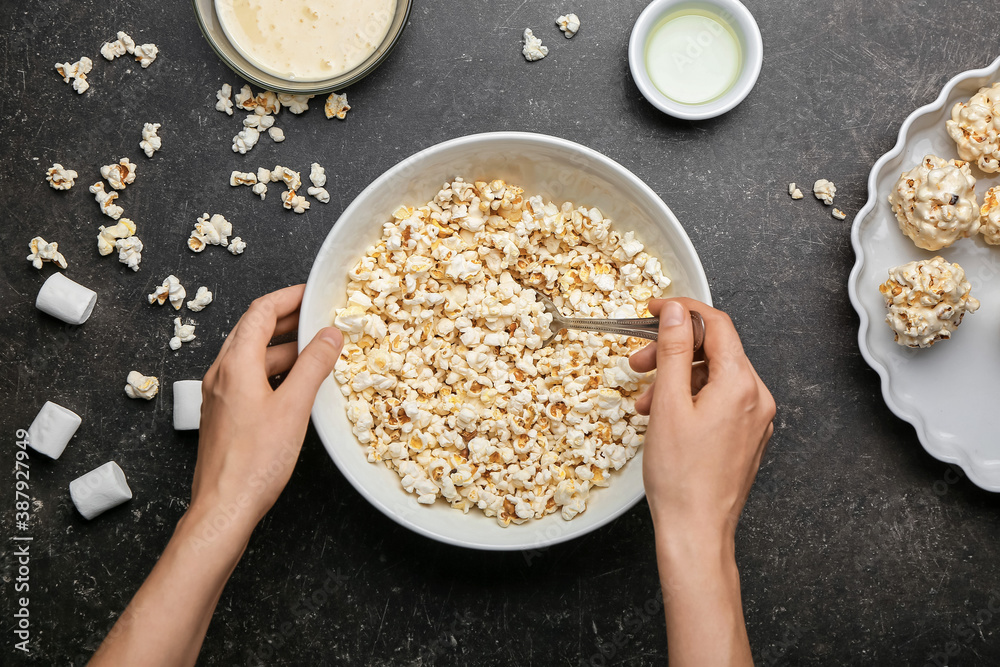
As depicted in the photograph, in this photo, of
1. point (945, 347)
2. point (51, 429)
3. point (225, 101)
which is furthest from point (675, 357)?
point (51, 429)

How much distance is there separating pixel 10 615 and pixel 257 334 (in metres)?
1.07

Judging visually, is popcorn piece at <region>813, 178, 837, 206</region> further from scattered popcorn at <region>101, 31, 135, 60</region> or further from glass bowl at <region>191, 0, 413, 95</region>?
scattered popcorn at <region>101, 31, 135, 60</region>

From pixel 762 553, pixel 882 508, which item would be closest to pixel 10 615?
pixel 762 553

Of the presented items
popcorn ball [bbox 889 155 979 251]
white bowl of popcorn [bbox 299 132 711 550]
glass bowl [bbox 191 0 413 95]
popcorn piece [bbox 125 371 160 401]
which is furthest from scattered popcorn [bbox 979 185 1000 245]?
popcorn piece [bbox 125 371 160 401]

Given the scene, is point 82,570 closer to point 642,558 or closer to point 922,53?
point 642,558

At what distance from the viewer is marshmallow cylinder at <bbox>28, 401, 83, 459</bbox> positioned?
1668mm

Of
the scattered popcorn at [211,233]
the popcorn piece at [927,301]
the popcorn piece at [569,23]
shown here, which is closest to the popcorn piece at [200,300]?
the scattered popcorn at [211,233]

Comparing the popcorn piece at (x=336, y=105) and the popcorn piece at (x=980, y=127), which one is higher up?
the popcorn piece at (x=980, y=127)

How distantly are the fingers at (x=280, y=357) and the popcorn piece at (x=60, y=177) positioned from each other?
2.39 ft

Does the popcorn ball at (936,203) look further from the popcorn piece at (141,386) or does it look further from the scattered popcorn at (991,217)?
the popcorn piece at (141,386)

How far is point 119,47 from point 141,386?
853 millimetres

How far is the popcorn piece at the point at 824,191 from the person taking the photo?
1.70m

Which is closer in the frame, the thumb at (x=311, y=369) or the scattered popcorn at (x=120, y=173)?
the thumb at (x=311, y=369)

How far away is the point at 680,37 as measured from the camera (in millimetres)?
1701
